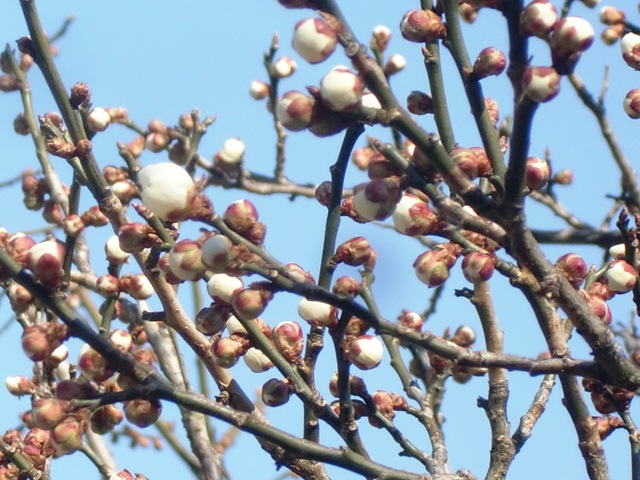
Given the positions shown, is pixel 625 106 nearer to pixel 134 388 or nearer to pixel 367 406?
pixel 367 406

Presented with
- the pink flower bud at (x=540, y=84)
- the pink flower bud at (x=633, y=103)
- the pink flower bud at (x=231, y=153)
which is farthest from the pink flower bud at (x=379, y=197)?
the pink flower bud at (x=231, y=153)

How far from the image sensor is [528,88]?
135cm

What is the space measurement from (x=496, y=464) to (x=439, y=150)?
112 centimetres

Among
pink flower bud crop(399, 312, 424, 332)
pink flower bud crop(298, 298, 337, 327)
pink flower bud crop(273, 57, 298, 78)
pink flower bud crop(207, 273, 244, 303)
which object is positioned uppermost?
pink flower bud crop(273, 57, 298, 78)

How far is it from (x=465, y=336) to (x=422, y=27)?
1956 mm

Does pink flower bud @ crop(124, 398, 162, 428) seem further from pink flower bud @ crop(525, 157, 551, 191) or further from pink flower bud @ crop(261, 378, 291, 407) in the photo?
pink flower bud @ crop(525, 157, 551, 191)

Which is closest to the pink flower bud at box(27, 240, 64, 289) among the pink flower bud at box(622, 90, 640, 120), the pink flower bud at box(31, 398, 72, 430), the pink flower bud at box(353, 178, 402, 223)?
the pink flower bud at box(31, 398, 72, 430)

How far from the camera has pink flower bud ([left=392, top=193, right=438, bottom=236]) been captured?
1.60m

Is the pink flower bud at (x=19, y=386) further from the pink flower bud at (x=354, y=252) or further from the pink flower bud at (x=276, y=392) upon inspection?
the pink flower bud at (x=354, y=252)

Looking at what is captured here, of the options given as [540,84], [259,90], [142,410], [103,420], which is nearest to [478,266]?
[540,84]

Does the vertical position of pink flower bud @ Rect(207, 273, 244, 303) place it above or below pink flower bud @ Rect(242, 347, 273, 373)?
below

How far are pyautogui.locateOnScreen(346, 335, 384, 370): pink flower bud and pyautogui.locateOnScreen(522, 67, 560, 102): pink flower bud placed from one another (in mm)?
691

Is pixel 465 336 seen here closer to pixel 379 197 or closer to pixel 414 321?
pixel 414 321

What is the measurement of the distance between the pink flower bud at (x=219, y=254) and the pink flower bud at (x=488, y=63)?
487mm
